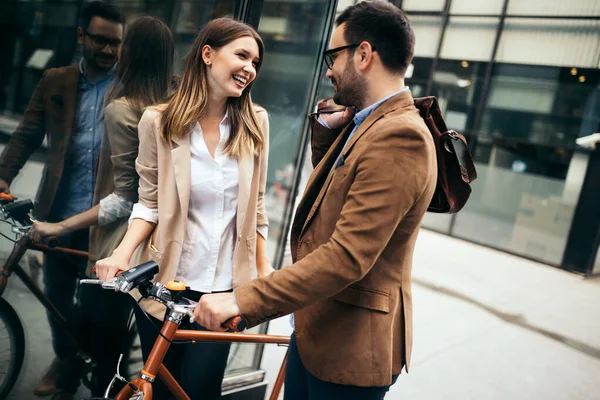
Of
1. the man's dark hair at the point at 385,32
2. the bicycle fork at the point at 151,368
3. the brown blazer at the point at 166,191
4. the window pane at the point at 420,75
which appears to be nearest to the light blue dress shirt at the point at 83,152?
the brown blazer at the point at 166,191

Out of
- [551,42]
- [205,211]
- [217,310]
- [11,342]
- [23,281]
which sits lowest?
[11,342]

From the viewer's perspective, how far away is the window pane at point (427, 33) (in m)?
11.9

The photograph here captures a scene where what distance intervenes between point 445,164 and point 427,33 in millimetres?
11622

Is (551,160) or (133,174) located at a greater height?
(551,160)

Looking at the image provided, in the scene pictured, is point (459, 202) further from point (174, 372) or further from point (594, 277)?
point (594, 277)

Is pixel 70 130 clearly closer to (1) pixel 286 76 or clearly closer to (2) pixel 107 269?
(2) pixel 107 269

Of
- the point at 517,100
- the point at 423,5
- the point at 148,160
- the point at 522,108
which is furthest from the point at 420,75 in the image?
the point at 148,160

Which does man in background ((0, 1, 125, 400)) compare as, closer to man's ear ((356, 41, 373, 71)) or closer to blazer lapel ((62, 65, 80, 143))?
blazer lapel ((62, 65, 80, 143))

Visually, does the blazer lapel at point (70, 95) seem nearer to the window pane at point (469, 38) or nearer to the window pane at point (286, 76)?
the window pane at point (286, 76)

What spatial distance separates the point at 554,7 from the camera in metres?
10.3

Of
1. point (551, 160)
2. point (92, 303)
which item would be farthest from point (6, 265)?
point (551, 160)

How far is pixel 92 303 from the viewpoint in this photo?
2576 millimetres

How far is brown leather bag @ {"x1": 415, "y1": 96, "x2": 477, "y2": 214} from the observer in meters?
1.46

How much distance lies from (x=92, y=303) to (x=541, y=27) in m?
11.1
